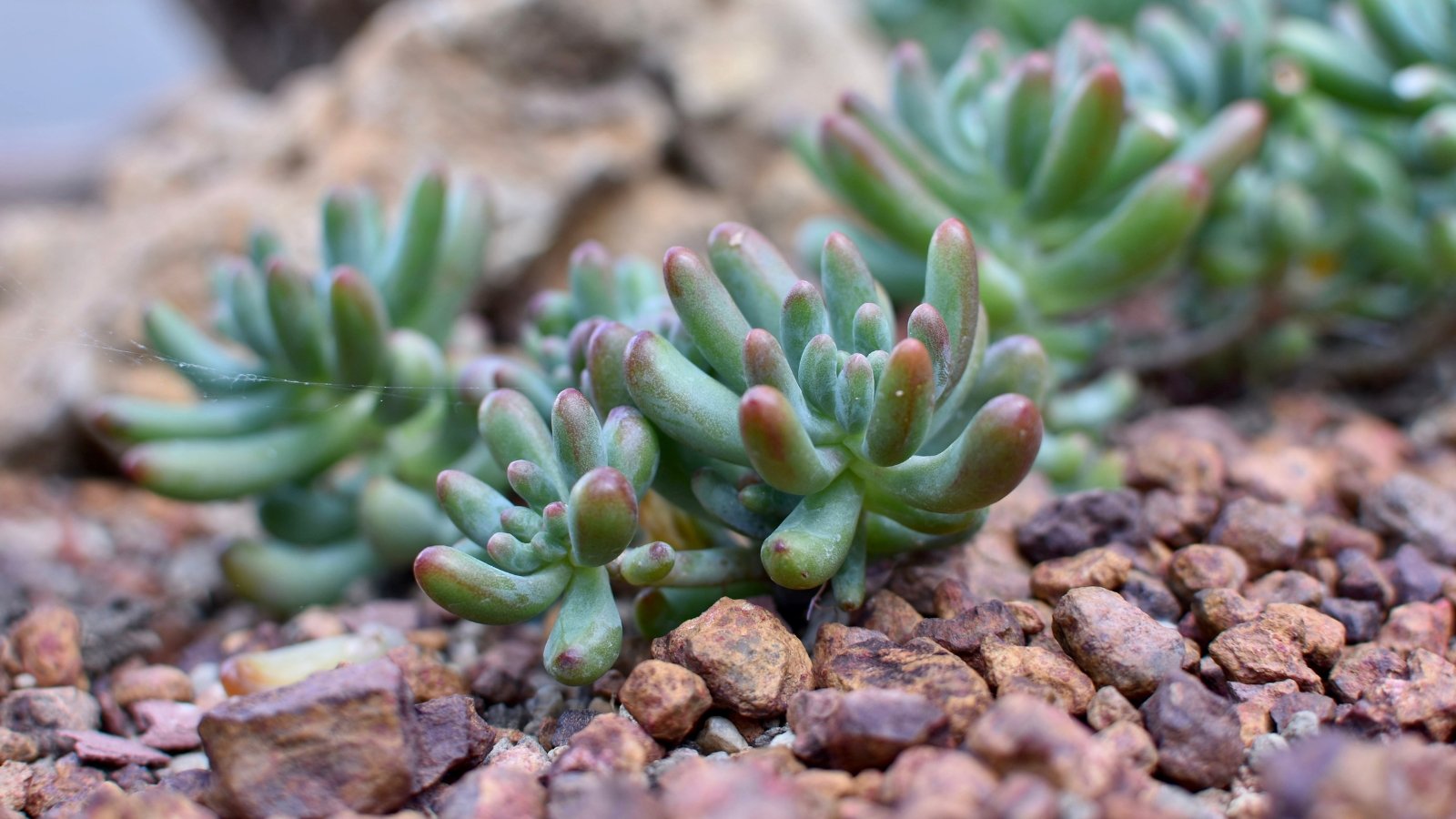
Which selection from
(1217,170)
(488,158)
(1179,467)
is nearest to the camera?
(1179,467)

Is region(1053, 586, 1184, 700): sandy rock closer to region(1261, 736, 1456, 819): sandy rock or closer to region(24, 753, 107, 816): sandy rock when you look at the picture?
region(1261, 736, 1456, 819): sandy rock

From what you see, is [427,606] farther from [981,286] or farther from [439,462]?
[981,286]

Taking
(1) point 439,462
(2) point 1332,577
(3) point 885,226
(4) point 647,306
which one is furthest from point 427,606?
(2) point 1332,577

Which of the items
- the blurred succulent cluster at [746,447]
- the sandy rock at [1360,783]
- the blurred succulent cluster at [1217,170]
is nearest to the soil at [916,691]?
the sandy rock at [1360,783]

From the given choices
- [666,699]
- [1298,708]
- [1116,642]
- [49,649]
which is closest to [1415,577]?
[1298,708]

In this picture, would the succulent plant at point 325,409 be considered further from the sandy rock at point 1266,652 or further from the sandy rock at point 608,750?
the sandy rock at point 1266,652

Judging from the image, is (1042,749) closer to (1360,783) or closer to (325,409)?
(1360,783)
